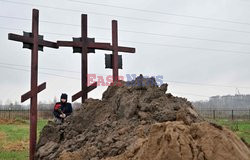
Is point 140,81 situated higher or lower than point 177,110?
higher

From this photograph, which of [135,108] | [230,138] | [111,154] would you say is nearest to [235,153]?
[230,138]

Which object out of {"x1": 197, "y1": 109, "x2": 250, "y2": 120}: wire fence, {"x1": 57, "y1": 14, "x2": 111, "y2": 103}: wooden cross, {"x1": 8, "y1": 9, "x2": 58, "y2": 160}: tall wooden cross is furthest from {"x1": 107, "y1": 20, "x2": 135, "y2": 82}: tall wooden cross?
{"x1": 197, "y1": 109, "x2": 250, "y2": 120}: wire fence

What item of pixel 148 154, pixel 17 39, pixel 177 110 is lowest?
pixel 148 154

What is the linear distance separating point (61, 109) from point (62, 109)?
2cm

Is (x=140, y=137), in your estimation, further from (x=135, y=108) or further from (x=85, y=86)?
(x=85, y=86)

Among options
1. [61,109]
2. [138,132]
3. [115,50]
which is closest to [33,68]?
[61,109]

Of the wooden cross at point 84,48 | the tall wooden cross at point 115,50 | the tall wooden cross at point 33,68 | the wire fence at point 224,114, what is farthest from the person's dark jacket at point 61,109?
the wire fence at point 224,114

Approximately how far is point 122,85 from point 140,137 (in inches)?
71.1

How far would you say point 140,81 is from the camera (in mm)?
5289

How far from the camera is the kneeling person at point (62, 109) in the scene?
6.13 m

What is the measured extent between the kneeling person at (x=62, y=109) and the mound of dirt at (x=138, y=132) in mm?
448

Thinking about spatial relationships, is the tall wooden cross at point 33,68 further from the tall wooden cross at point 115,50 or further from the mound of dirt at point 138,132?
the tall wooden cross at point 115,50

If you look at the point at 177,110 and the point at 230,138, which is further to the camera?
the point at 177,110

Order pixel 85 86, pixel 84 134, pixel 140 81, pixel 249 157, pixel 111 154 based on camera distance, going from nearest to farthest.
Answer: pixel 249 157 → pixel 111 154 → pixel 84 134 → pixel 140 81 → pixel 85 86
